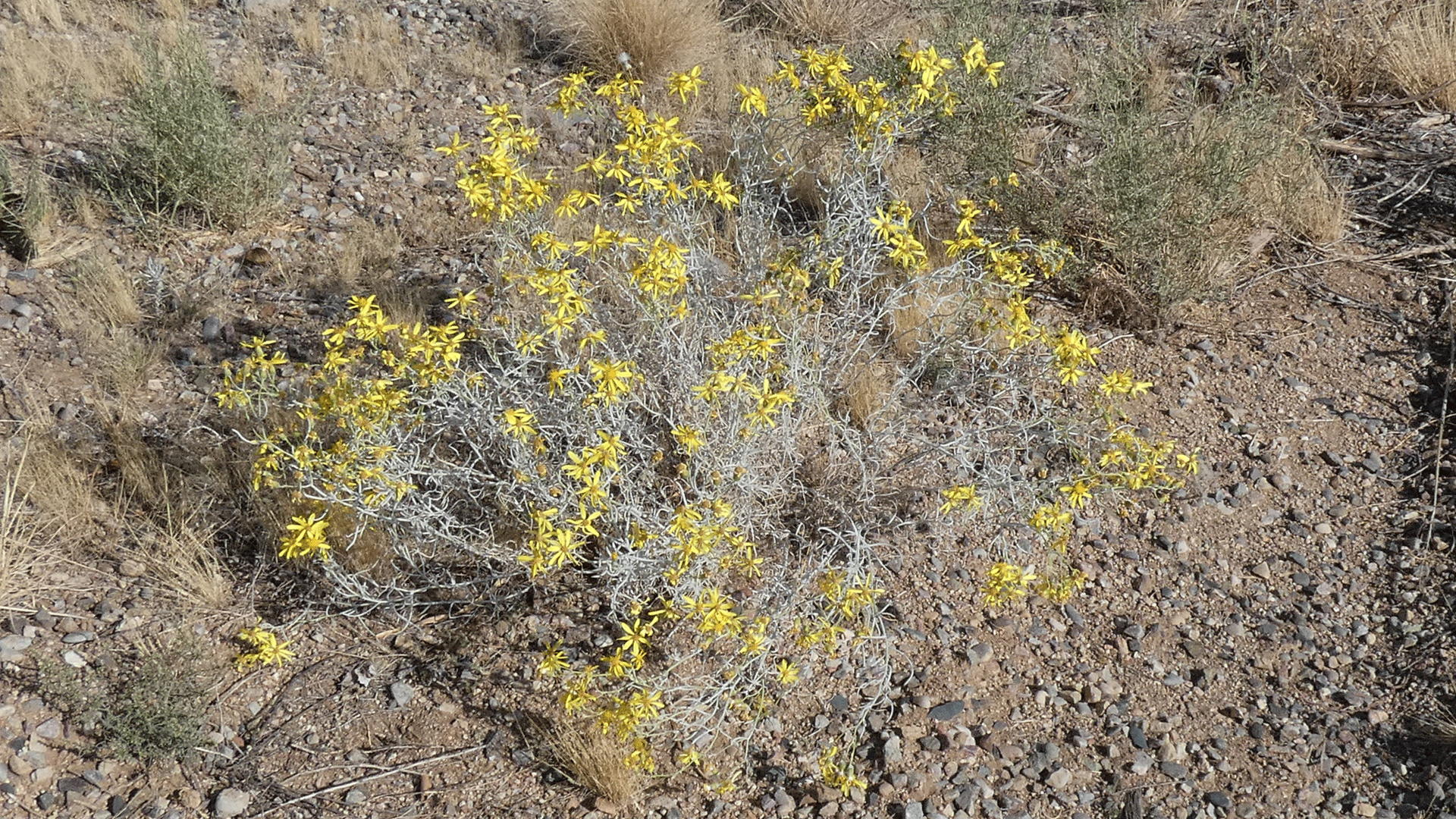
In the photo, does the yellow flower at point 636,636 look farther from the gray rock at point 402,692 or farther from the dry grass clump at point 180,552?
the dry grass clump at point 180,552

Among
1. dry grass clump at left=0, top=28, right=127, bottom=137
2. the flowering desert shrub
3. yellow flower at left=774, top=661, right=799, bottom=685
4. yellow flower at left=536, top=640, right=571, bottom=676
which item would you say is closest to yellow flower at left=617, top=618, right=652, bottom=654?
the flowering desert shrub

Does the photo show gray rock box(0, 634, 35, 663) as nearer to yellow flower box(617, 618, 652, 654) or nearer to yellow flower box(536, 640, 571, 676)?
yellow flower box(536, 640, 571, 676)

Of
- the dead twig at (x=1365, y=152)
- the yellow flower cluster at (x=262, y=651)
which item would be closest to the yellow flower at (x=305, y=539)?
the yellow flower cluster at (x=262, y=651)

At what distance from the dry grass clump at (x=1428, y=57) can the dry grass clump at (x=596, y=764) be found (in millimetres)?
4676

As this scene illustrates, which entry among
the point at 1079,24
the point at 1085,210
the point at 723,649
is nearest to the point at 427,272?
the point at 723,649

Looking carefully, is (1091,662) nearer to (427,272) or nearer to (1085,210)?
(1085,210)

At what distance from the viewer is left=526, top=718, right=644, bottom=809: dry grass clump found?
104 inches

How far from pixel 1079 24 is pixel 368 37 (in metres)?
3.84

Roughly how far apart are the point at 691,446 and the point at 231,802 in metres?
1.43

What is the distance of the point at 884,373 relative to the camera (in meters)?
3.81

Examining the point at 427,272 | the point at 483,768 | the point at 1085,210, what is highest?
the point at 1085,210

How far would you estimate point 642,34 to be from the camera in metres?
5.66

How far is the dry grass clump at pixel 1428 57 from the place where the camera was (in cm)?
499

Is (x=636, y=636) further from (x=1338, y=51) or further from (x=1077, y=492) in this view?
(x=1338, y=51)
